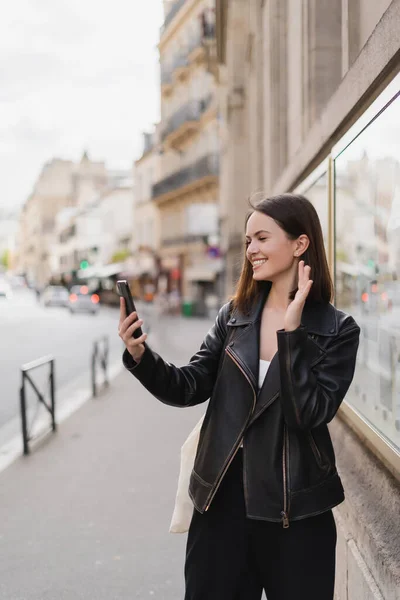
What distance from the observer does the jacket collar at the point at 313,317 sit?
2.32m

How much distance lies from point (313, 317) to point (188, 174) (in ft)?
136

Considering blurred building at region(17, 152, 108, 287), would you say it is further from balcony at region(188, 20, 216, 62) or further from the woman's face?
the woman's face

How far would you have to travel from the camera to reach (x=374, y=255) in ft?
12.1

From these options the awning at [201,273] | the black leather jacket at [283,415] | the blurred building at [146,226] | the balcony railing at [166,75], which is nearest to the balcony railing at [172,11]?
the balcony railing at [166,75]

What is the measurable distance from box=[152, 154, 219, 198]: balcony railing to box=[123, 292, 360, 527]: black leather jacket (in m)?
37.1

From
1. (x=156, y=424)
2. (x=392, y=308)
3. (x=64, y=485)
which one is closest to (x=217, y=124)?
(x=156, y=424)

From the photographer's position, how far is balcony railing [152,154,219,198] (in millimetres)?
39469

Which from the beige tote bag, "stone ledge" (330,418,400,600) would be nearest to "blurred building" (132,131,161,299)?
"stone ledge" (330,418,400,600)

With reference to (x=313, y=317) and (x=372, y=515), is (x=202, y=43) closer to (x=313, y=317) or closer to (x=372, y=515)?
(x=372, y=515)

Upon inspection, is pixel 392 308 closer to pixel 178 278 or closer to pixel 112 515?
pixel 112 515

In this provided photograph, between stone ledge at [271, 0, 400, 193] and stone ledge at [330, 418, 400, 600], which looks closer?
stone ledge at [330, 418, 400, 600]

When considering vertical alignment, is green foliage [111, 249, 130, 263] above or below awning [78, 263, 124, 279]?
above

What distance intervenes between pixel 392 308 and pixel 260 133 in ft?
36.2

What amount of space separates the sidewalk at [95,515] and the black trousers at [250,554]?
1717 mm
